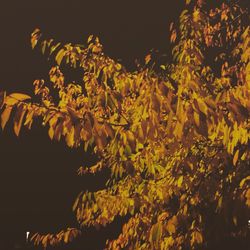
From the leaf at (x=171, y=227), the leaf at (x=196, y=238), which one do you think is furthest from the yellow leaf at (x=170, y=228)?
the leaf at (x=196, y=238)

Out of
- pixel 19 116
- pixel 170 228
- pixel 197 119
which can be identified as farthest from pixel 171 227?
pixel 19 116

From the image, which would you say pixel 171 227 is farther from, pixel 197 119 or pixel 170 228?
pixel 197 119

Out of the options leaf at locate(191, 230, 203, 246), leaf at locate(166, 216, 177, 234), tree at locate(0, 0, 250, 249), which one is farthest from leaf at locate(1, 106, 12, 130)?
leaf at locate(191, 230, 203, 246)

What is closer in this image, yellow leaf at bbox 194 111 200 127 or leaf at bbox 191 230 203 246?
yellow leaf at bbox 194 111 200 127

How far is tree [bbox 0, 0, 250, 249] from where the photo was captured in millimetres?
3021

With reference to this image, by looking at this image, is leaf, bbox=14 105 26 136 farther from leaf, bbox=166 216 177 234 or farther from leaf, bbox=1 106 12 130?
leaf, bbox=166 216 177 234

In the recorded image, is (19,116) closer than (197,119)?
Yes

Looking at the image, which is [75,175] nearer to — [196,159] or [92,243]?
[92,243]

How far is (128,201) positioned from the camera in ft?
16.5

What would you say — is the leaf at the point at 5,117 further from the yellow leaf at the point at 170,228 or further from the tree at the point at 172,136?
the yellow leaf at the point at 170,228

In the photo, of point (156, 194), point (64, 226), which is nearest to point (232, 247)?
point (156, 194)

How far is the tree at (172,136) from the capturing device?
302cm

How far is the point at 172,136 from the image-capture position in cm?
346

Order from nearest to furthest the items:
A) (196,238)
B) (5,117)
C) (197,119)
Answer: (5,117)
(197,119)
(196,238)
